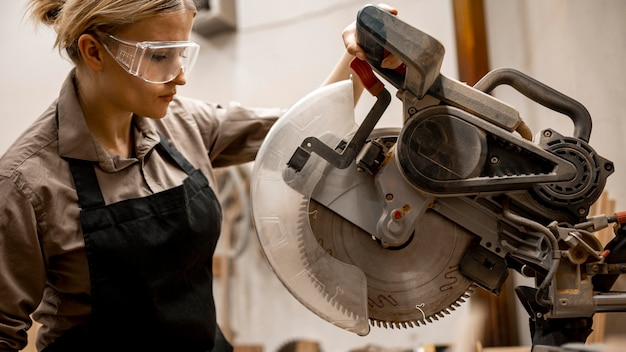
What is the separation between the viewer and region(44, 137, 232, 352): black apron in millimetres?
1346

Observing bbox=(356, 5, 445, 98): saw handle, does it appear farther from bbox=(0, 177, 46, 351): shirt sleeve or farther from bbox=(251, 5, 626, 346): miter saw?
bbox=(0, 177, 46, 351): shirt sleeve

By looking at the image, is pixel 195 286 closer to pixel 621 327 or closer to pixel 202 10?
pixel 621 327

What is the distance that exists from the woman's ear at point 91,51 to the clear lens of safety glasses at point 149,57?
3cm

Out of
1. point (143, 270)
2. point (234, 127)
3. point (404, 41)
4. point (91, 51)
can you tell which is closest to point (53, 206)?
point (143, 270)

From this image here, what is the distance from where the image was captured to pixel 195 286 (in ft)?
4.90

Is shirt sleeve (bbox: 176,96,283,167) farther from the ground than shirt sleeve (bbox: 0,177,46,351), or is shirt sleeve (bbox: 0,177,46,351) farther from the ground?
shirt sleeve (bbox: 176,96,283,167)

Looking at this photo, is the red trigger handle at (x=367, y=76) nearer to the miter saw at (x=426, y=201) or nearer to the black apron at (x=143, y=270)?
the miter saw at (x=426, y=201)

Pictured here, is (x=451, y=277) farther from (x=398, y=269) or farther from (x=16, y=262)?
(x=16, y=262)

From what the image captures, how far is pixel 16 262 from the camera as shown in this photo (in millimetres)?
1267

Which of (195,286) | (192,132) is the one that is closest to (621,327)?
(195,286)

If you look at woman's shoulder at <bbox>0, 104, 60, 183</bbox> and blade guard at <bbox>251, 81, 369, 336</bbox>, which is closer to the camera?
blade guard at <bbox>251, 81, 369, 336</bbox>

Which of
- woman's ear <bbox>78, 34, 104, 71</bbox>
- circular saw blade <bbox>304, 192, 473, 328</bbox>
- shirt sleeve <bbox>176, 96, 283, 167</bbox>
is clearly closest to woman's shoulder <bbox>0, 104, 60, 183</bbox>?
woman's ear <bbox>78, 34, 104, 71</bbox>

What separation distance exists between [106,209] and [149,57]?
35 cm

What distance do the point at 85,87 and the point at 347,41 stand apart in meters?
0.65
